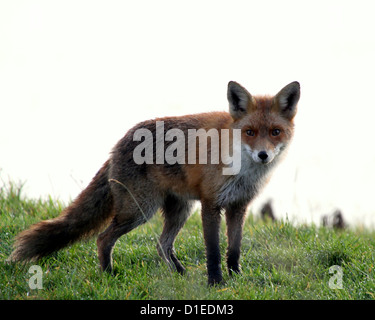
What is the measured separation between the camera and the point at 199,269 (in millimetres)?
5031

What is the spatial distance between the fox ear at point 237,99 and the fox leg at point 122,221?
1.27 m

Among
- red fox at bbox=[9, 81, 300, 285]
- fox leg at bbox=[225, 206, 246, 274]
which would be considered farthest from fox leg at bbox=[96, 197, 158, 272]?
fox leg at bbox=[225, 206, 246, 274]

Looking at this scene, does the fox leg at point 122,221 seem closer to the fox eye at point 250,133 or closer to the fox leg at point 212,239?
the fox leg at point 212,239

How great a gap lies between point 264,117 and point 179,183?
1095 mm

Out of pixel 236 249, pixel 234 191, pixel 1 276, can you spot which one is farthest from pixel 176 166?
pixel 1 276

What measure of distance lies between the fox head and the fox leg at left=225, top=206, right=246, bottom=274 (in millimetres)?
711

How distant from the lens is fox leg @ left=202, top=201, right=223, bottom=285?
15.1 ft

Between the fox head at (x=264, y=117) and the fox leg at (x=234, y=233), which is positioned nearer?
the fox head at (x=264, y=117)

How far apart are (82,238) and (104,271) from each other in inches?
23.6

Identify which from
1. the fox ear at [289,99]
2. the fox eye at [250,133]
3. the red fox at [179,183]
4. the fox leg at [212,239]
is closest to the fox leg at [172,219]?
the red fox at [179,183]

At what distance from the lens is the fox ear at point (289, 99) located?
4.62m

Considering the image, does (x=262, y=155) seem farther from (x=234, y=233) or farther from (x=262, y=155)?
(x=234, y=233)

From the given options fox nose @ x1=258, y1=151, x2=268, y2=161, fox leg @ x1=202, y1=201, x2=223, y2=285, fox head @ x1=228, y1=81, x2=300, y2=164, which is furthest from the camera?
fox leg @ x1=202, y1=201, x2=223, y2=285

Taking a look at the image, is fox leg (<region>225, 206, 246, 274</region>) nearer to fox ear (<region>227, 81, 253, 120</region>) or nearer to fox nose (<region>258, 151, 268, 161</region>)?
fox nose (<region>258, 151, 268, 161</region>)
